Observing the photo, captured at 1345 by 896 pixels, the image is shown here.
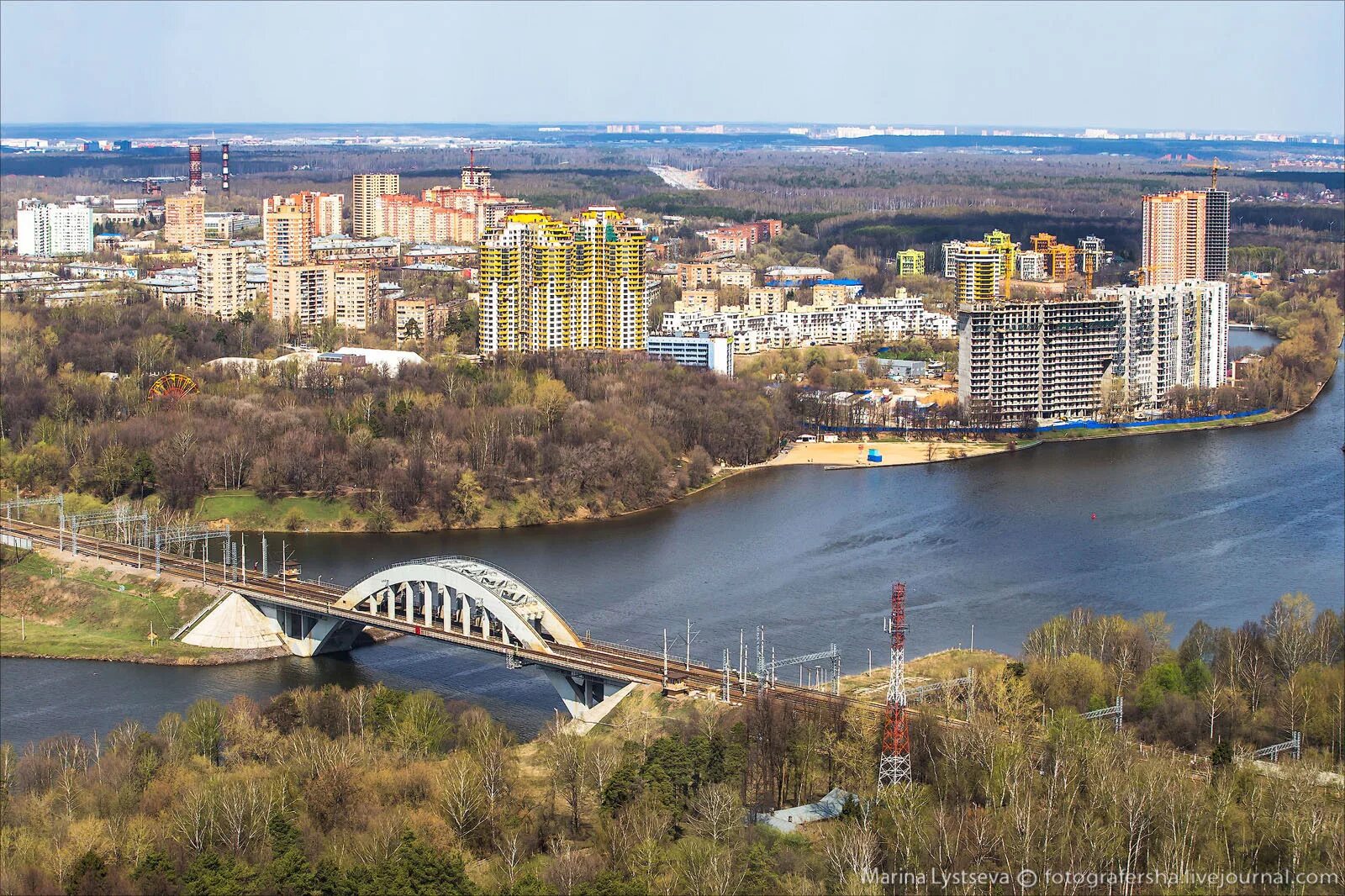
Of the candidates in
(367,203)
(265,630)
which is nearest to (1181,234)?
(367,203)

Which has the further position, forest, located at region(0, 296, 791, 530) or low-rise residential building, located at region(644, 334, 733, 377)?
low-rise residential building, located at region(644, 334, 733, 377)

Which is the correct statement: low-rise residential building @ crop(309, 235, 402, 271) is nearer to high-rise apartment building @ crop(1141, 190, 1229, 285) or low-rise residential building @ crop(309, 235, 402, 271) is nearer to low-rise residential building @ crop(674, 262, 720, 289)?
low-rise residential building @ crop(674, 262, 720, 289)

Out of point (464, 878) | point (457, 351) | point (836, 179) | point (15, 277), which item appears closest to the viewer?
point (464, 878)

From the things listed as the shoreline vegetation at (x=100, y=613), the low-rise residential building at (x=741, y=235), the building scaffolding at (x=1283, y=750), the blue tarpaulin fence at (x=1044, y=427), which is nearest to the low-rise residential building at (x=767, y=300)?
the blue tarpaulin fence at (x=1044, y=427)

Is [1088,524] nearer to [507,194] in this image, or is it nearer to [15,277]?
[15,277]

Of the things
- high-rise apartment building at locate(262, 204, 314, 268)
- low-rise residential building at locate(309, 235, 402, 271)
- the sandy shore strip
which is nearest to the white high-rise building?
low-rise residential building at locate(309, 235, 402, 271)

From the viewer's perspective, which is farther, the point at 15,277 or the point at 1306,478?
the point at 15,277

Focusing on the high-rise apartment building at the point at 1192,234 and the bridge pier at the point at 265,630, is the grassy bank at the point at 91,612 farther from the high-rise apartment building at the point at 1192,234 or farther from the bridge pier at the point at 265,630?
the high-rise apartment building at the point at 1192,234

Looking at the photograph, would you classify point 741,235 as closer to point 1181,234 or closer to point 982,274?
point 1181,234

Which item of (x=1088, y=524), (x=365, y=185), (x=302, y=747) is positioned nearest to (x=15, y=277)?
(x=365, y=185)
